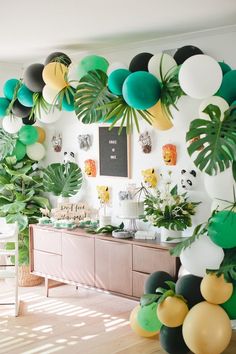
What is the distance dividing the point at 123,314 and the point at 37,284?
1243 mm

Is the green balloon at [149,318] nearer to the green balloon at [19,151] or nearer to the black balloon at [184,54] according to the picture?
the black balloon at [184,54]

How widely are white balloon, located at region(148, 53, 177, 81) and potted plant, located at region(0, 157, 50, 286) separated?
2.05 meters

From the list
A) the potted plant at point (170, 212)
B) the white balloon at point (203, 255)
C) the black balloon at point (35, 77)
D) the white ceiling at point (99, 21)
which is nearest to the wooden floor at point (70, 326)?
the white balloon at point (203, 255)

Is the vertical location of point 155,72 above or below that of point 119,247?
above

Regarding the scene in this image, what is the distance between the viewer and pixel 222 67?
11.6 ft

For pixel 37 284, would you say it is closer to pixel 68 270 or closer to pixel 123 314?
pixel 68 270

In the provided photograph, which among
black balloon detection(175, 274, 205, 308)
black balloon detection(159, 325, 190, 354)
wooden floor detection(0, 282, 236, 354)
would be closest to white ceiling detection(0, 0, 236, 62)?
black balloon detection(175, 274, 205, 308)

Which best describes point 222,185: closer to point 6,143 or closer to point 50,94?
point 50,94

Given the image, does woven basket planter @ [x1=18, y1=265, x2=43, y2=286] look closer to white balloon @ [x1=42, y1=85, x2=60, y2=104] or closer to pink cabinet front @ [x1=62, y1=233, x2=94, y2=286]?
pink cabinet front @ [x1=62, y1=233, x2=94, y2=286]

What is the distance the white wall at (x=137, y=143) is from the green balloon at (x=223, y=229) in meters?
0.88

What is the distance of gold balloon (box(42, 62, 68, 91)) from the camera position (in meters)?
4.05

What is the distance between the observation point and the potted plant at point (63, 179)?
16.5 feet

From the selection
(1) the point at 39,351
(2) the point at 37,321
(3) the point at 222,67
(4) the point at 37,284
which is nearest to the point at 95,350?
(1) the point at 39,351

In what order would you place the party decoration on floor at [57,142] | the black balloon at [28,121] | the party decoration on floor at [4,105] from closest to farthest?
the party decoration on floor at [4,105], the black balloon at [28,121], the party decoration on floor at [57,142]
